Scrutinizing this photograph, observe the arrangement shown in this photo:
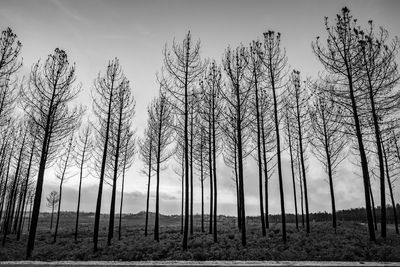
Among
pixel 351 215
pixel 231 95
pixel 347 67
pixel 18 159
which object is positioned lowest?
pixel 351 215

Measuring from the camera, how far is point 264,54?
14.6 meters

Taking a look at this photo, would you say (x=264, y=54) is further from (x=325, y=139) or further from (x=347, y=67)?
(x=325, y=139)

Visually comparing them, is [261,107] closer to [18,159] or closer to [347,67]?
[347,67]

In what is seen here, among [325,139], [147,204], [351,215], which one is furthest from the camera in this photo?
[351,215]

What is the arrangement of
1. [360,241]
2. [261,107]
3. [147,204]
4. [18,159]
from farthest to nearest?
[147,204]
[18,159]
[261,107]
[360,241]

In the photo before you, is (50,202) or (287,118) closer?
(287,118)

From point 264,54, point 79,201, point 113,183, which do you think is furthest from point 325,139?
point 79,201

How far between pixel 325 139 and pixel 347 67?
296 inches

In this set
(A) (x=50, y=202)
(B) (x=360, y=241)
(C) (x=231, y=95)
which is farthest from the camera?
(A) (x=50, y=202)

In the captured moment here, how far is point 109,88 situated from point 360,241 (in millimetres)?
16332

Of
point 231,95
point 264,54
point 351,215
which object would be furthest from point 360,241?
point 351,215

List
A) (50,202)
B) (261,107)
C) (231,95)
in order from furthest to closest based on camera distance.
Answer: (50,202), (261,107), (231,95)

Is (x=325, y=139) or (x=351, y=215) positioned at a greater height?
(x=325, y=139)

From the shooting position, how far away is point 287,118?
786 inches
